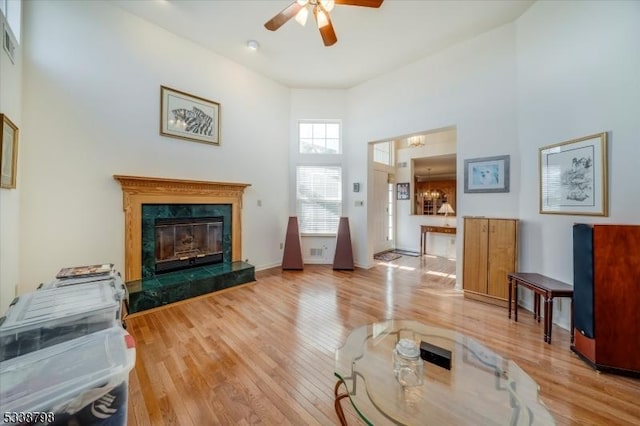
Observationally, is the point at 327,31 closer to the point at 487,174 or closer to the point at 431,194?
the point at 487,174

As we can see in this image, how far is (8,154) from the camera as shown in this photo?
6.23ft

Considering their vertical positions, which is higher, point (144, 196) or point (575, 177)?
point (575, 177)

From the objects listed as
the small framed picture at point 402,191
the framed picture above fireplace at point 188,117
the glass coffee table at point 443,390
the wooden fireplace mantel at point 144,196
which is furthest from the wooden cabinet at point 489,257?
the framed picture above fireplace at point 188,117

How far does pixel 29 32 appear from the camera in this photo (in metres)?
2.37

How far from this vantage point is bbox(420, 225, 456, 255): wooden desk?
5.40 metres

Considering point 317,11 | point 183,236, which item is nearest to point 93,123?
point 183,236

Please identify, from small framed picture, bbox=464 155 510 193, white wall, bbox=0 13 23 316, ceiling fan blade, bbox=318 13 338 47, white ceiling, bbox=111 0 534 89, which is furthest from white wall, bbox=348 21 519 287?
white wall, bbox=0 13 23 316

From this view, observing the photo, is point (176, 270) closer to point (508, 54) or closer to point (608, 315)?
point (608, 315)

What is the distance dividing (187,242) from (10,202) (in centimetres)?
178

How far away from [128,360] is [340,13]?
12.4 feet

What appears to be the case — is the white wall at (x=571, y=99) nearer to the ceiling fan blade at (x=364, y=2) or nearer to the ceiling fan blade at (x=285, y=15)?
the ceiling fan blade at (x=364, y=2)

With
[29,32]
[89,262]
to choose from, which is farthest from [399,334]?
[29,32]

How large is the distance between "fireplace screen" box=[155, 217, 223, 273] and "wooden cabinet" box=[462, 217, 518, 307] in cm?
379

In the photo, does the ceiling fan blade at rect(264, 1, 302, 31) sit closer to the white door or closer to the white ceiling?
the white ceiling
